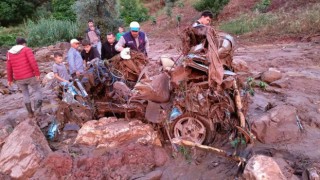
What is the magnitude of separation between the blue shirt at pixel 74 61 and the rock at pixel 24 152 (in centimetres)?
141

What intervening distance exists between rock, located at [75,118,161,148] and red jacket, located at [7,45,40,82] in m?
1.64

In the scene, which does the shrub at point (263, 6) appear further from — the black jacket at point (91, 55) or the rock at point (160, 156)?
the rock at point (160, 156)

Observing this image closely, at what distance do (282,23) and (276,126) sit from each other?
1161 cm

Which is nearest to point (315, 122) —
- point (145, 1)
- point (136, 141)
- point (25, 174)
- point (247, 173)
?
point (247, 173)

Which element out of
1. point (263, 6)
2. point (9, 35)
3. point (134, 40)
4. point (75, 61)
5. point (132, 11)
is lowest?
point (9, 35)

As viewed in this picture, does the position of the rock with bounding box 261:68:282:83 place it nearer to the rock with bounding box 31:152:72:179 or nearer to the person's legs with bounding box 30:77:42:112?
the rock with bounding box 31:152:72:179

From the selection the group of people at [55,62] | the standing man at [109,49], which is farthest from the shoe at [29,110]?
the standing man at [109,49]

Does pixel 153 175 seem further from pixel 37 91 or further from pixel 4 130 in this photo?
pixel 4 130

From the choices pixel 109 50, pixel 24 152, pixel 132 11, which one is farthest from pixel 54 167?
pixel 132 11

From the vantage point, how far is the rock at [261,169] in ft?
13.0

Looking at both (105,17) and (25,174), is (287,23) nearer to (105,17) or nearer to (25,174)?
(105,17)

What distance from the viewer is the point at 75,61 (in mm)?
6574

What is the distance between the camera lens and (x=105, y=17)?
1784 centimetres

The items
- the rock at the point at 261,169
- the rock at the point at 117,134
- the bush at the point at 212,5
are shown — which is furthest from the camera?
the bush at the point at 212,5
